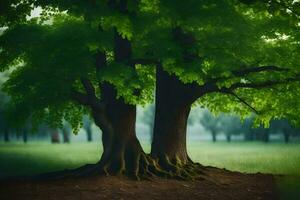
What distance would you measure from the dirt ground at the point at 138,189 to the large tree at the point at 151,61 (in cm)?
161

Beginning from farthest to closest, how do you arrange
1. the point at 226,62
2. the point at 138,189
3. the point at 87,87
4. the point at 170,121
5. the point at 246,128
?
1. the point at 246,128
2. the point at 170,121
3. the point at 87,87
4. the point at 226,62
5. the point at 138,189

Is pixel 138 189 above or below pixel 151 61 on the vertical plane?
below

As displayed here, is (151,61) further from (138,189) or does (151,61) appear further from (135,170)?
(138,189)

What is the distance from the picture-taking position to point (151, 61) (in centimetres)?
1928

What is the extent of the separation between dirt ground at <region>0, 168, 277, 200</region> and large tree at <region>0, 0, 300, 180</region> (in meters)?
1.61

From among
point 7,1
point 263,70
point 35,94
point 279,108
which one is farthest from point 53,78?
point 279,108

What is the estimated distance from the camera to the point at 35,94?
61.5ft

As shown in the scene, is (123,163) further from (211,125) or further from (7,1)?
(211,125)

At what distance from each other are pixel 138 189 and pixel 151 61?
545cm

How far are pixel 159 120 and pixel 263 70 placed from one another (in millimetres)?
5257

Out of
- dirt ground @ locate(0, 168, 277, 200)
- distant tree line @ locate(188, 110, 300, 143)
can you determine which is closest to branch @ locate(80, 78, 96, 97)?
dirt ground @ locate(0, 168, 277, 200)

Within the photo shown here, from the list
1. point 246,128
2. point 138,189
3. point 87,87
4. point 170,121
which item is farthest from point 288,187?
point 246,128

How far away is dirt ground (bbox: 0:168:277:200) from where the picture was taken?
15.4 metres

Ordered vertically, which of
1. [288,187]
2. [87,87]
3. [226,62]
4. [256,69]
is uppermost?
[226,62]
